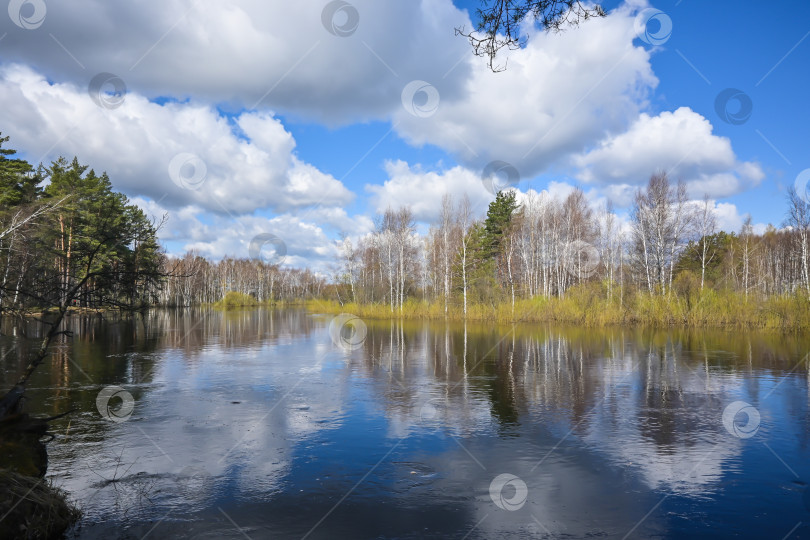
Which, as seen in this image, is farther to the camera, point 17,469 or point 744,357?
point 744,357

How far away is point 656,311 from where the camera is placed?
34156 millimetres

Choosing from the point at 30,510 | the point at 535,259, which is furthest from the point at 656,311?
the point at 30,510

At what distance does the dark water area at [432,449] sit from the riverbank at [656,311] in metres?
14.8

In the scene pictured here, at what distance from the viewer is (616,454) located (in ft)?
26.4

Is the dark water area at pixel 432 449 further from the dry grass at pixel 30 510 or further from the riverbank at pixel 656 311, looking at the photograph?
the riverbank at pixel 656 311

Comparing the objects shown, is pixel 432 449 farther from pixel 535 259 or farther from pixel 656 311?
pixel 535 259

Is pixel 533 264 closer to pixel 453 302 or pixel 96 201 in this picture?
pixel 453 302

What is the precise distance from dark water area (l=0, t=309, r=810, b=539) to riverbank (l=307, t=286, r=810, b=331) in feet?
48.6

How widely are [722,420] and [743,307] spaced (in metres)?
25.5

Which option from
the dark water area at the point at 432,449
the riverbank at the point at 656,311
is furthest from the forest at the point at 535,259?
the dark water area at the point at 432,449

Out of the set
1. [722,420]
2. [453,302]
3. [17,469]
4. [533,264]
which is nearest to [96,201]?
[453,302]

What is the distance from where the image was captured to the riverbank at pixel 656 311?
29.2 metres

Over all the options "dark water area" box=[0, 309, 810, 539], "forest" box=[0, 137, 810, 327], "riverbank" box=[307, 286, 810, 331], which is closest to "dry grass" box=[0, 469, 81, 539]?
"dark water area" box=[0, 309, 810, 539]

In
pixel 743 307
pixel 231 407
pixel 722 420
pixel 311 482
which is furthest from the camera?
pixel 743 307
